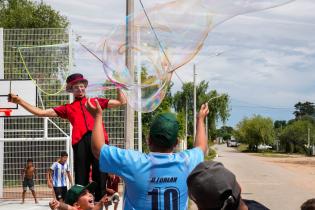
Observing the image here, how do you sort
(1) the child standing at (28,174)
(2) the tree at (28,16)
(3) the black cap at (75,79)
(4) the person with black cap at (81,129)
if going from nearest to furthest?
(4) the person with black cap at (81,129)
(3) the black cap at (75,79)
(1) the child standing at (28,174)
(2) the tree at (28,16)

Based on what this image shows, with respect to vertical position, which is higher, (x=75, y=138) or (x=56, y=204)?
(x=75, y=138)

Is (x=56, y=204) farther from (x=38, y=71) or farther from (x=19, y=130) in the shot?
(x=19, y=130)

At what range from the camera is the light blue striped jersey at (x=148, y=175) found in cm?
355

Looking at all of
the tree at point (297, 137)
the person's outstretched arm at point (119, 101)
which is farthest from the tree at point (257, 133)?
the person's outstretched arm at point (119, 101)

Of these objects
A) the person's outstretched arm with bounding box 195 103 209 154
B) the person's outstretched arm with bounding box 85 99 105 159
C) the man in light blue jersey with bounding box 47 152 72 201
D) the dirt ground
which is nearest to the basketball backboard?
the man in light blue jersey with bounding box 47 152 72 201

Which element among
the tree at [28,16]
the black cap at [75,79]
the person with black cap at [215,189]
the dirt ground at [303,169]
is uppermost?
the tree at [28,16]

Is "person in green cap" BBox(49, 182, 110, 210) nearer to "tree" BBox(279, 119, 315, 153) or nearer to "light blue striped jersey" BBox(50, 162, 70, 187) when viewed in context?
"light blue striped jersey" BBox(50, 162, 70, 187)

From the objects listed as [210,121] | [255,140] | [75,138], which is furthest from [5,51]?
[255,140]

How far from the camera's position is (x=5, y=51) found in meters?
18.9

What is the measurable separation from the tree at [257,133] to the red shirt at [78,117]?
4530 inches

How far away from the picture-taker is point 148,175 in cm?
358

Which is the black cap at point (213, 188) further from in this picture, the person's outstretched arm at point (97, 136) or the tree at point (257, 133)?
the tree at point (257, 133)

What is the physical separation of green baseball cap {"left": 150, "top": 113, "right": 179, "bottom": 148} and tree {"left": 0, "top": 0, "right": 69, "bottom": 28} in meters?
33.6

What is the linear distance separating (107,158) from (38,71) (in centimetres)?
1318
